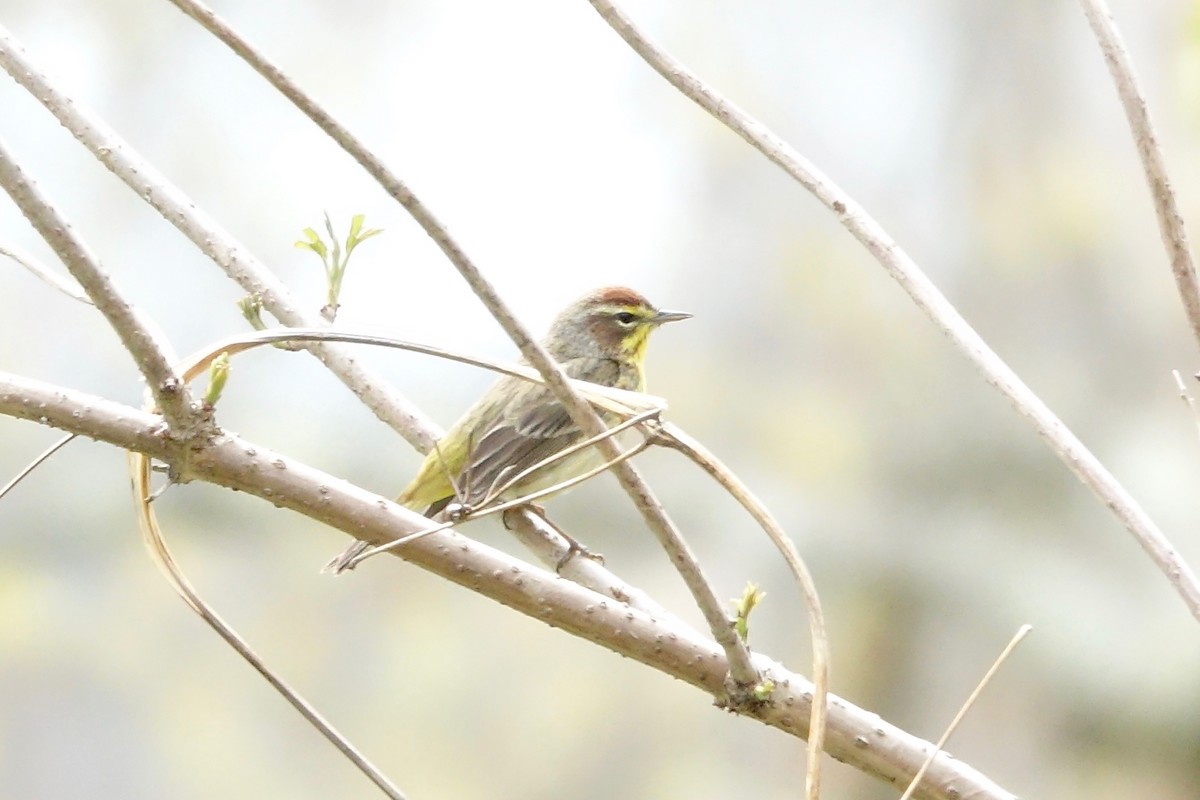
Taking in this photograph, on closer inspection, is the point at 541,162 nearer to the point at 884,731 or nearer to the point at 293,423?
the point at 293,423

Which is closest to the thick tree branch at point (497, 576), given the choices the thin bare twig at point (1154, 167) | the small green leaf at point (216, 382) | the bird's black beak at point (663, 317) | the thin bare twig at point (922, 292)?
the small green leaf at point (216, 382)

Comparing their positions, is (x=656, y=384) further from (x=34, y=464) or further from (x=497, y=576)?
(x=34, y=464)

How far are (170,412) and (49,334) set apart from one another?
A: 102 inches

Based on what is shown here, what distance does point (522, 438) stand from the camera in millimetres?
2602

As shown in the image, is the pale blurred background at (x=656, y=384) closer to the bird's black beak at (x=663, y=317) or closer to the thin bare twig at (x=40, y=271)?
the bird's black beak at (x=663, y=317)

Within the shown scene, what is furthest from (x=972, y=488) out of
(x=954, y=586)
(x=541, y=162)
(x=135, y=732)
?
(x=135, y=732)

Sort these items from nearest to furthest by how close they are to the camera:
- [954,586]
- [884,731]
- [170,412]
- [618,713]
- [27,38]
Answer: [170,412] → [884,731] → [27,38] → [618,713] → [954,586]

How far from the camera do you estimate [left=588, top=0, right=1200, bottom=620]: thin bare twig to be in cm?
116

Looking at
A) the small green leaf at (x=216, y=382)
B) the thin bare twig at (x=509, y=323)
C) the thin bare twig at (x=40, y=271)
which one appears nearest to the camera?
the thin bare twig at (x=509, y=323)

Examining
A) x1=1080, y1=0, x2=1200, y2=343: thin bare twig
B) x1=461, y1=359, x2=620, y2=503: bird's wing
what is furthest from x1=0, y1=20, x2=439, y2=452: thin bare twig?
x1=1080, y1=0, x2=1200, y2=343: thin bare twig

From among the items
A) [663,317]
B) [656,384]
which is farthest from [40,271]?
[656,384]

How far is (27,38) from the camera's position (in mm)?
3199

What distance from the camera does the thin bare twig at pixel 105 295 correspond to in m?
0.88

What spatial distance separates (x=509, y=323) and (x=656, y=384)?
268cm
